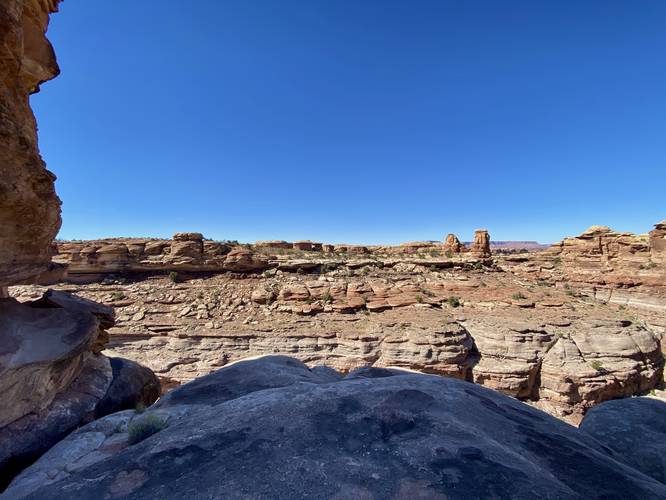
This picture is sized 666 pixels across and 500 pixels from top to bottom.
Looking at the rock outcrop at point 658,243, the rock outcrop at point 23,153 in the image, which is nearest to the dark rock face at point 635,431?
the rock outcrop at point 23,153

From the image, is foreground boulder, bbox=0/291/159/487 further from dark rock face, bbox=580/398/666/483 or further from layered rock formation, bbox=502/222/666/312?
layered rock formation, bbox=502/222/666/312

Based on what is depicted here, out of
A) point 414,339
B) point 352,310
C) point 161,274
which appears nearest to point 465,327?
point 414,339

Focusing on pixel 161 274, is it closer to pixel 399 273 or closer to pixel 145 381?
pixel 145 381

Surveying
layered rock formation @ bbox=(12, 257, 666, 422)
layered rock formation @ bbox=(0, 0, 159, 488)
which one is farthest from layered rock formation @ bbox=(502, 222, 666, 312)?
layered rock formation @ bbox=(0, 0, 159, 488)

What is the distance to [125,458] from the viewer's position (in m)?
3.72

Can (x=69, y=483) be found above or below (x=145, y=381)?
above

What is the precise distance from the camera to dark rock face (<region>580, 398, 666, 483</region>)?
184 inches

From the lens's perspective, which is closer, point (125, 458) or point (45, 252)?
point (125, 458)

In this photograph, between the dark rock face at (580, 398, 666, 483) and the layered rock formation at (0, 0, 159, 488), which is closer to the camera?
the dark rock face at (580, 398, 666, 483)

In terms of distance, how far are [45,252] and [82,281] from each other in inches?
762

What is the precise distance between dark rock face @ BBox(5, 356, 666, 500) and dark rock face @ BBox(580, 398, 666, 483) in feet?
2.00

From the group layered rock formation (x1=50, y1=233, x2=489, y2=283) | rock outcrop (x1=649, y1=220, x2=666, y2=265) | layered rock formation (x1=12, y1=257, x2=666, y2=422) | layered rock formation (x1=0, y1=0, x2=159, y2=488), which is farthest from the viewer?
rock outcrop (x1=649, y1=220, x2=666, y2=265)

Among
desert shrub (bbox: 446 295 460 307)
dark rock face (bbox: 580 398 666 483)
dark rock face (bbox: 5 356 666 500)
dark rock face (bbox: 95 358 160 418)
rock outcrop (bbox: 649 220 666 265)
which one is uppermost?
rock outcrop (bbox: 649 220 666 265)

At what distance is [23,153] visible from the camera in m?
5.37
